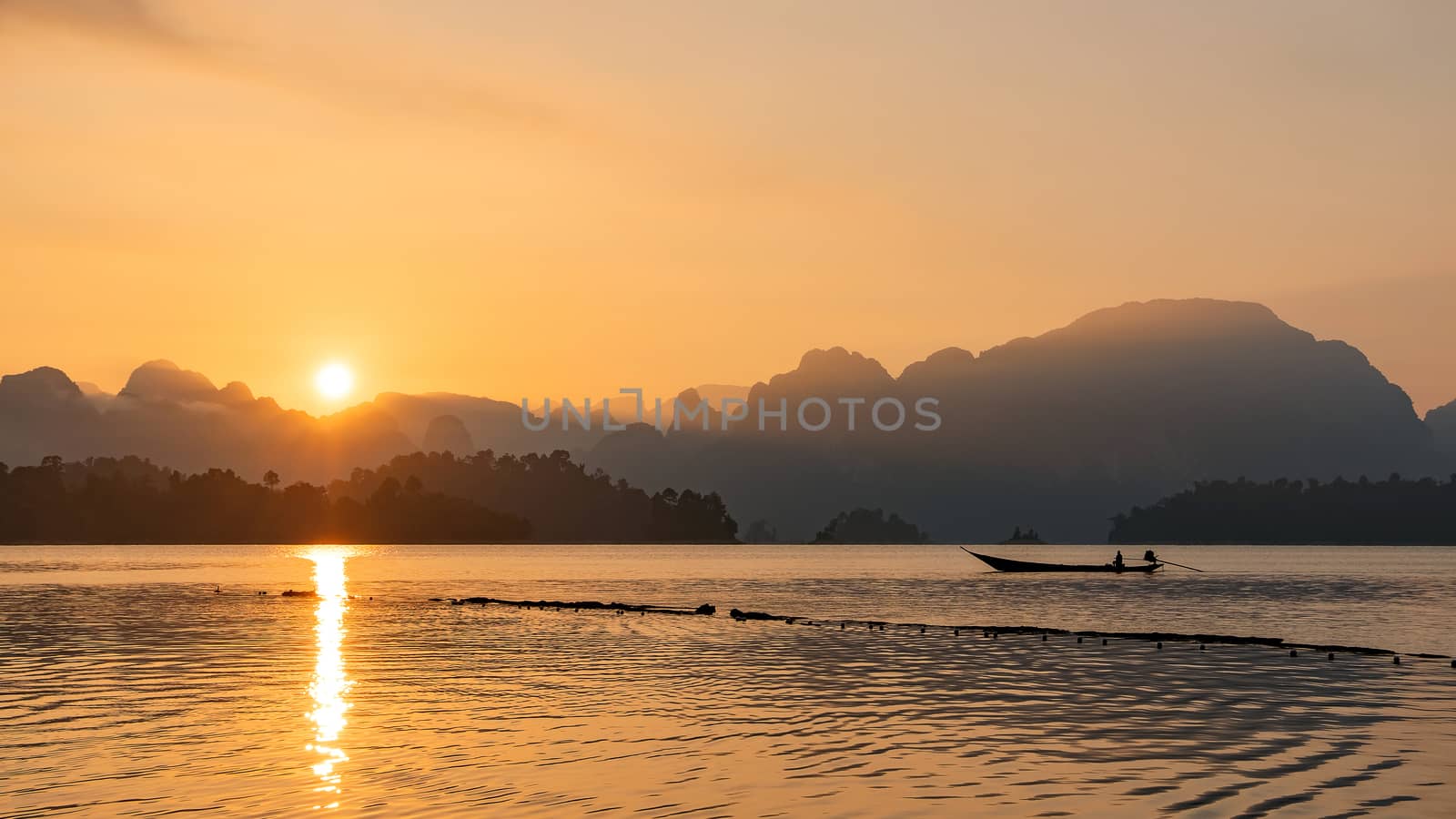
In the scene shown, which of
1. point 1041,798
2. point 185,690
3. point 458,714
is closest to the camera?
point 1041,798

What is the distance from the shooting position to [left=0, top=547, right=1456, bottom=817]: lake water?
25.2 meters

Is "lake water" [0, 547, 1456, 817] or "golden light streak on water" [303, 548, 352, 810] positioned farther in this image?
"golden light streak on water" [303, 548, 352, 810]

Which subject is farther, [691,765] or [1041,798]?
[691,765]

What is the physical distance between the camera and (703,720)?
117 feet

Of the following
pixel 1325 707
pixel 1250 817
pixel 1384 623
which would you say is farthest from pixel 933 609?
pixel 1250 817

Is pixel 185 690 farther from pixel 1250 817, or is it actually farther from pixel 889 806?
pixel 1250 817

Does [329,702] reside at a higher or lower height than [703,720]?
higher

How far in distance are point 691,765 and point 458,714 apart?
10.5m

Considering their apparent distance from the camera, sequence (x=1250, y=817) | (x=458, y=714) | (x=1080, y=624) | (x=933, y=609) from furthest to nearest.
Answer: (x=933, y=609) → (x=1080, y=624) → (x=458, y=714) → (x=1250, y=817)

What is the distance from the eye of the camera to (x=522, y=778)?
2695 cm

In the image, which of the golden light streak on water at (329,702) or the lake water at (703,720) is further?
the golden light streak on water at (329,702)

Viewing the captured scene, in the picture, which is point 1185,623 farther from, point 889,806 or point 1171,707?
point 889,806

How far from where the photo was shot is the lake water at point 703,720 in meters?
25.2

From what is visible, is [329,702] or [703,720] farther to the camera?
[329,702]
